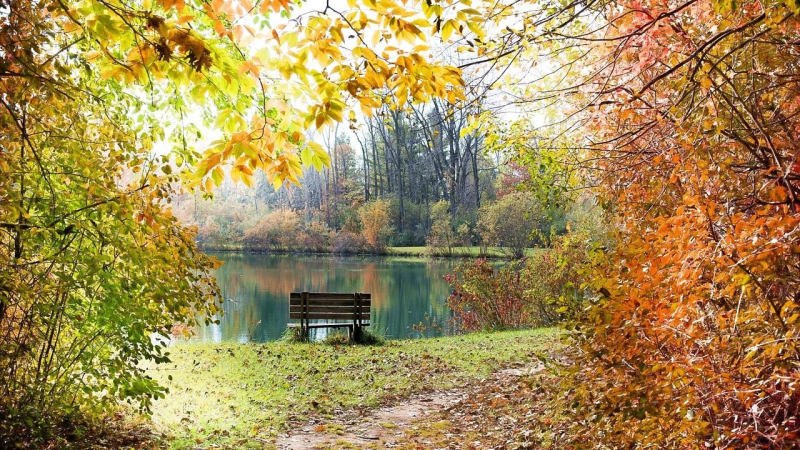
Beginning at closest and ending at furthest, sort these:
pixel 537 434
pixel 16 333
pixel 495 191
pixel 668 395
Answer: pixel 668 395 → pixel 16 333 → pixel 537 434 → pixel 495 191

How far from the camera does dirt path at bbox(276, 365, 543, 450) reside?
5.53 meters

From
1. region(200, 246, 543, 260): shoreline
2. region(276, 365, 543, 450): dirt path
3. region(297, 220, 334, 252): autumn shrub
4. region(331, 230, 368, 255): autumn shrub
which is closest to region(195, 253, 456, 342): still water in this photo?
region(200, 246, 543, 260): shoreline

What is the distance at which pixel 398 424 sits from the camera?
6.21 meters

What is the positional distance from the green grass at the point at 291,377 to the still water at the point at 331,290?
8.98 feet

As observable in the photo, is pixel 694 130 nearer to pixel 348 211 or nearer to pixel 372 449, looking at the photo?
pixel 372 449

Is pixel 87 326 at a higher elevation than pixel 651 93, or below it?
below

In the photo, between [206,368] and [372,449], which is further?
[206,368]

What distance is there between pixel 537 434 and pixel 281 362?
578cm

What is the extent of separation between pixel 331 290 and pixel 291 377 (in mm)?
16040

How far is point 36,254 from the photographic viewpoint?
14.7 ft

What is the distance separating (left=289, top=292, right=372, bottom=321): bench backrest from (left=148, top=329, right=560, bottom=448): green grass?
0.87 m

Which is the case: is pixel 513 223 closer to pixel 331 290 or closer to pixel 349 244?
pixel 331 290

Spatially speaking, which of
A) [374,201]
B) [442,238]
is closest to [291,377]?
[442,238]

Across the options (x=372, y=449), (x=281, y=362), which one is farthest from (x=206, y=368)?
(x=372, y=449)
